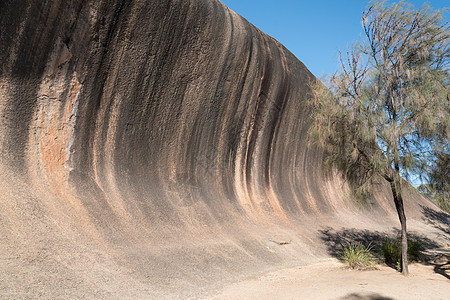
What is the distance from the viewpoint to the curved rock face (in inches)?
263

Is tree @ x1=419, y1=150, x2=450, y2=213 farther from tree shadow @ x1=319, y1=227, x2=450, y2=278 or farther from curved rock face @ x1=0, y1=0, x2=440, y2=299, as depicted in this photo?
curved rock face @ x1=0, y1=0, x2=440, y2=299

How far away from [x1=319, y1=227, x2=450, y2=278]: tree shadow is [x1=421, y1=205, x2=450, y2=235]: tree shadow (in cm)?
461

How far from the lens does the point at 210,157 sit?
11.6 m

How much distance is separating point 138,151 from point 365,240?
877 cm

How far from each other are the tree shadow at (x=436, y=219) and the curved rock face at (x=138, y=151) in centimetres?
1079

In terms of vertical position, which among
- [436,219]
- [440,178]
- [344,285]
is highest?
[436,219]

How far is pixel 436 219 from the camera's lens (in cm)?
2158

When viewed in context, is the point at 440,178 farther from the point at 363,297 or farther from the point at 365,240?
the point at 365,240

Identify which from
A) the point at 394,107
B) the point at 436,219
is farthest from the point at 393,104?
the point at 436,219

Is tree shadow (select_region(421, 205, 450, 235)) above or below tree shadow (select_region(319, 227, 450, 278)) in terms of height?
above

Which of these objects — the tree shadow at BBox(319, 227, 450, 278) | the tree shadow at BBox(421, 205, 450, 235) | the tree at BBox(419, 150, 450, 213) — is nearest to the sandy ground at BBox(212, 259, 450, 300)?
the tree shadow at BBox(319, 227, 450, 278)

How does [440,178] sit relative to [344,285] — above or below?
above

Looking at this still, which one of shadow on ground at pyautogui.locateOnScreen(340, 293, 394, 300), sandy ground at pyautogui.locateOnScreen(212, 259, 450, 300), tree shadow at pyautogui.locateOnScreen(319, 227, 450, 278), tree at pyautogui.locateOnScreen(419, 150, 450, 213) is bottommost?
shadow on ground at pyautogui.locateOnScreen(340, 293, 394, 300)

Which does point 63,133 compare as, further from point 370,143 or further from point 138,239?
point 370,143
